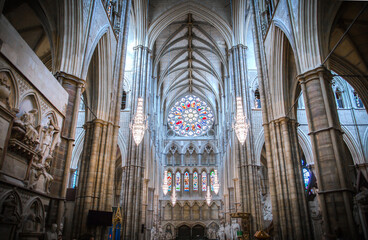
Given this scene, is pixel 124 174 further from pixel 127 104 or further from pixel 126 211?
pixel 127 104

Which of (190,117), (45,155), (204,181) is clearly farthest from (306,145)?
(45,155)

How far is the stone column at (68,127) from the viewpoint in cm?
823

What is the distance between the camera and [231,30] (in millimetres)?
23609

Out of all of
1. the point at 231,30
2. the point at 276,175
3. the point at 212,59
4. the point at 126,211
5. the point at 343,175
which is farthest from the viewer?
the point at 212,59

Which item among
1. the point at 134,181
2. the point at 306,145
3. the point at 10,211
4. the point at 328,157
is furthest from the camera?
the point at 306,145

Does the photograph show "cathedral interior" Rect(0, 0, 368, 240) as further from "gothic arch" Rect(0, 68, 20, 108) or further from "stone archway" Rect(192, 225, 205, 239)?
"stone archway" Rect(192, 225, 205, 239)

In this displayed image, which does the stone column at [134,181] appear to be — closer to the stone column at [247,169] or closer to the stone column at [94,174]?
the stone column at [94,174]

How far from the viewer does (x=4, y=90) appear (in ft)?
18.4

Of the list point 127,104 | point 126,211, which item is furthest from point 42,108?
point 127,104

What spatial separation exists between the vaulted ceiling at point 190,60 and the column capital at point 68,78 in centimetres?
1802

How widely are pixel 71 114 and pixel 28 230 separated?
11.7ft

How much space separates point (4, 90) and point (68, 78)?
349 centimetres

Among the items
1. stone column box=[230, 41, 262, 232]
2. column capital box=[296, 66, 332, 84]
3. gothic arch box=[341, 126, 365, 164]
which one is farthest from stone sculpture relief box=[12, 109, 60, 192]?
gothic arch box=[341, 126, 365, 164]

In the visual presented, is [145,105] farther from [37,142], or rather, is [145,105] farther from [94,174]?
[37,142]
